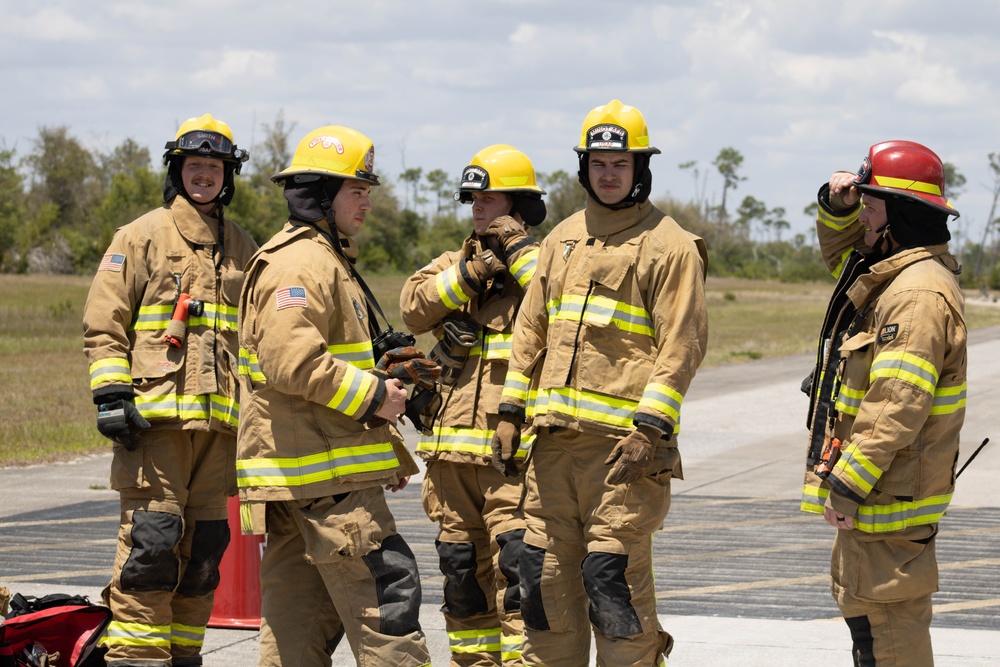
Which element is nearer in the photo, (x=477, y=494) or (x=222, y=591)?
(x=477, y=494)

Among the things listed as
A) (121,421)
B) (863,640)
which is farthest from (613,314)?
(121,421)

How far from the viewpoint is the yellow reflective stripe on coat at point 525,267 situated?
17.7 feet

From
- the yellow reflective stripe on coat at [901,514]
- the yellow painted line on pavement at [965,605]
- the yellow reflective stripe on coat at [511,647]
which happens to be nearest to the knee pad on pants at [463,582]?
the yellow reflective stripe on coat at [511,647]

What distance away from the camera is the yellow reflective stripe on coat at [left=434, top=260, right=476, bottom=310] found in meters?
5.45

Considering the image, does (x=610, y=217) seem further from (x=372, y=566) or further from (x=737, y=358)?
(x=737, y=358)

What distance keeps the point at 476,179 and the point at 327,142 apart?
95cm

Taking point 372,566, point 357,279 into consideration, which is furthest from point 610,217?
point 372,566

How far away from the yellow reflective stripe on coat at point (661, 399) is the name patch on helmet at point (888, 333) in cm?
74

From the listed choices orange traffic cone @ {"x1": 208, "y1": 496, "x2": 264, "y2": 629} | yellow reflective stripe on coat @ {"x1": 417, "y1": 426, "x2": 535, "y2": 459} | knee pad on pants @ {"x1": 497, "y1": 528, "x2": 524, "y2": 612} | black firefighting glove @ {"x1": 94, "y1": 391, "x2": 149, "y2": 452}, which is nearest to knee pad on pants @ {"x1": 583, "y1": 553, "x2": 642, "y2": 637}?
knee pad on pants @ {"x1": 497, "y1": 528, "x2": 524, "y2": 612}

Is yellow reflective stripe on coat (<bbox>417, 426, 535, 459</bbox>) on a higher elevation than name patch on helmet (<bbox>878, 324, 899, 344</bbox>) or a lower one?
lower

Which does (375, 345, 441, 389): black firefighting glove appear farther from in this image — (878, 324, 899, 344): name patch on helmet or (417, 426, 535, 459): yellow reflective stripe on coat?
Answer: (878, 324, 899, 344): name patch on helmet

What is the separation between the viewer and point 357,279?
4938mm

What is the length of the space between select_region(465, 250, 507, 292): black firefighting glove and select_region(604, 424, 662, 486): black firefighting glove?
1.10 meters

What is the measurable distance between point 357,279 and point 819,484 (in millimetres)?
1905
